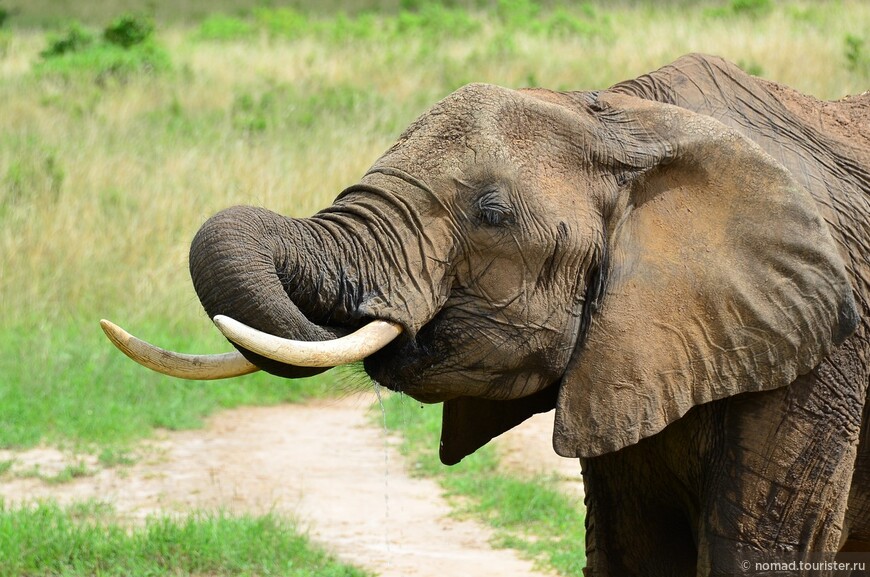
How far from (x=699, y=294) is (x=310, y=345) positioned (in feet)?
3.51

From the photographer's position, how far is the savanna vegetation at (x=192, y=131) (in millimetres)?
8844

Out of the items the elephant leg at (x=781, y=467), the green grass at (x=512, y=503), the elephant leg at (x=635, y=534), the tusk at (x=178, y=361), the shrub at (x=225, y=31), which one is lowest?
the green grass at (x=512, y=503)

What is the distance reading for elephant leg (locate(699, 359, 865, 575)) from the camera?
12.4 ft

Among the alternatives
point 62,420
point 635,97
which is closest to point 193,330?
point 62,420

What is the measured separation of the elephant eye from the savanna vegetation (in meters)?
0.55

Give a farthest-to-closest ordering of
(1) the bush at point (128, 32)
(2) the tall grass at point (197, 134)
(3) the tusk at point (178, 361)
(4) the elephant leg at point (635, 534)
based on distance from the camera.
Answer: (1) the bush at point (128, 32) → (2) the tall grass at point (197, 134) → (4) the elephant leg at point (635, 534) → (3) the tusk at point (178, 361)

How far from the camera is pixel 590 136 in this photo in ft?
12.3

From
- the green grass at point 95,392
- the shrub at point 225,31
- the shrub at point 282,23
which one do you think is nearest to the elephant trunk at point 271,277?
the green grass at point 95,392

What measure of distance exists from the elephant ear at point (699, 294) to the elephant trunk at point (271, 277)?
2.23ft

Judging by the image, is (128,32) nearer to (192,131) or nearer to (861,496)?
(192,131)

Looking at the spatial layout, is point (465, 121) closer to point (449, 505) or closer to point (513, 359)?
point (513, 359)

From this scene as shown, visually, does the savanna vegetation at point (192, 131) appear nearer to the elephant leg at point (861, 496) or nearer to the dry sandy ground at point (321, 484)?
the dry sandy ground at point (321, 484)

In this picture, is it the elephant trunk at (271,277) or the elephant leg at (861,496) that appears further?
the elephant leg at (861,496)

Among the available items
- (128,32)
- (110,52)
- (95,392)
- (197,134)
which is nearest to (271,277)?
(95,392)
